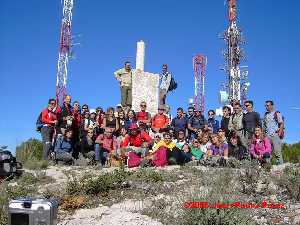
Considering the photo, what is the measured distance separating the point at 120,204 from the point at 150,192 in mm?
649

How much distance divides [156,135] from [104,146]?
143cm

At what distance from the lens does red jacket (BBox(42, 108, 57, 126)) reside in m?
11.6

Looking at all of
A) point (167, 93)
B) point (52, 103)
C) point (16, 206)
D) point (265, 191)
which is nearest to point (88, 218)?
point (16, 206)

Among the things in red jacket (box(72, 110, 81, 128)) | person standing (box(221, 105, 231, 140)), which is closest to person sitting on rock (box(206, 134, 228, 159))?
person standing (box(221, 105, 231, 140))

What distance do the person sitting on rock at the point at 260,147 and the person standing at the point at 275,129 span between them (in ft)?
1.29

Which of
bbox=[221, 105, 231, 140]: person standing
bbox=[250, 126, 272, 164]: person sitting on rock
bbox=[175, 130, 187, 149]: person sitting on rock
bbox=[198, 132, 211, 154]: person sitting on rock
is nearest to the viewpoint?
bbox=[250, 126, 272, 164]: person sitting on rock

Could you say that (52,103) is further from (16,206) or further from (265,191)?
(16,206)

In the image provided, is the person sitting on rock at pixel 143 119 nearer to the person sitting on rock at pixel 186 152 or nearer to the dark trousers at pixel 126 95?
the person sitting on rock at pixel 186 152

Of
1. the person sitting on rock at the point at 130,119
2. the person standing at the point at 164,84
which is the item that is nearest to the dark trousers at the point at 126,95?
the person standing at the point at 164,84

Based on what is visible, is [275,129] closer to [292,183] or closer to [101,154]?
[292,183]

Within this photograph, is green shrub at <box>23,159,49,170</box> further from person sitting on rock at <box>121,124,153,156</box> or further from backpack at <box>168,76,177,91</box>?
backpack at <box>168,76,177,91</box>

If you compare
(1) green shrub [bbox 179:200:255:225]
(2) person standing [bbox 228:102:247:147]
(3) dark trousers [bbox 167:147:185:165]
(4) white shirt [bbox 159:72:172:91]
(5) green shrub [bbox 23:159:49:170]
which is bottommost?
(1) green shrub [bbox 179:200:255:225]

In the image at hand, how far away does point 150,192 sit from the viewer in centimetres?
749

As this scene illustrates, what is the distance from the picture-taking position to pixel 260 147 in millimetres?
10445
